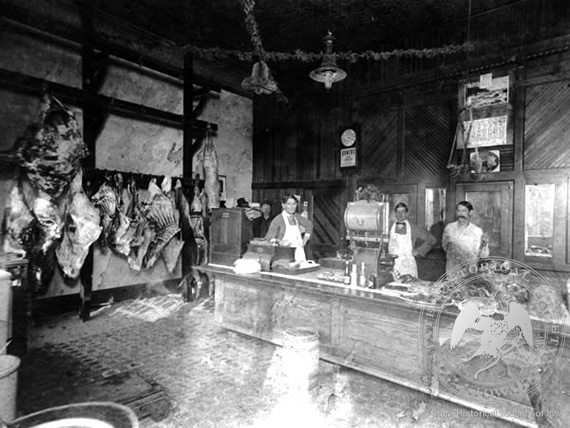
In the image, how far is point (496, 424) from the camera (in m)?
2.89

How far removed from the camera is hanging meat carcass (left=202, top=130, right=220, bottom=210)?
7391mm

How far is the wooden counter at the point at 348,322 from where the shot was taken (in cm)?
318

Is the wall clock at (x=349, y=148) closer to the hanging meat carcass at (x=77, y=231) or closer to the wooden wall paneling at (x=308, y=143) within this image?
the wooden wall paneling at (x=308, y=143)

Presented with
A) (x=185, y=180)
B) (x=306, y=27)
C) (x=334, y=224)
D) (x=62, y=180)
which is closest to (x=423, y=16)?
(x=306, y=27)

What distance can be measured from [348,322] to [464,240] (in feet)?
7.88

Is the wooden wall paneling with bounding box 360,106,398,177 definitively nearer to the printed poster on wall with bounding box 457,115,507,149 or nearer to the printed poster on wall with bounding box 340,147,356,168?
the printed poster on wall with bounding box 340,147,356,168

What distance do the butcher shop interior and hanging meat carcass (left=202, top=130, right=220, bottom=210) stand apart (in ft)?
0.15

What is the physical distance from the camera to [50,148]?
5.04m

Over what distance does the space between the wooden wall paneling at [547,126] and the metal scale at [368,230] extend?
285cm

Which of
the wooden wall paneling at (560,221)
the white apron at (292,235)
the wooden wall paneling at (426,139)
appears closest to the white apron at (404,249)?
the white apron at (292,235)

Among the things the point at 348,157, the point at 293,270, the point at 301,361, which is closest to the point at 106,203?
the point at 293,270

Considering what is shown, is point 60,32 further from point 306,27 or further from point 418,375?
point 418,375

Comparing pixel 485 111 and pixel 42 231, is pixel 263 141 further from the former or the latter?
pixel 42 231

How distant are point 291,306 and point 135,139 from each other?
4.50 m
